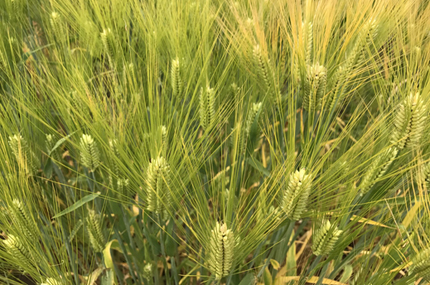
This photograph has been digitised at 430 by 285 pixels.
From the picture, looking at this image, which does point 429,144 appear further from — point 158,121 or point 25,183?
point 25,183

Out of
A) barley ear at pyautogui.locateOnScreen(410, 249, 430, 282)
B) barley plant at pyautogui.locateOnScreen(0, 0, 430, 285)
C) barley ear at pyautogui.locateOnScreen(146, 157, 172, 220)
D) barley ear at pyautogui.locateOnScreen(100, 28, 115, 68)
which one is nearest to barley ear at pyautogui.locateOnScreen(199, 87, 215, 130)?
barley plant at pyautogui.locateOnScreen(0, 0, 430, 285)

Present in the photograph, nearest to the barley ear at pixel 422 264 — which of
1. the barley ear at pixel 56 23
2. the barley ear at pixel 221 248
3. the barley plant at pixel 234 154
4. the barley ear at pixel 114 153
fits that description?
the barley plant at pixel 234 154

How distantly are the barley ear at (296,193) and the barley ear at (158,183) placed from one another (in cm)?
19

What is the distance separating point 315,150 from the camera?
1.72ft

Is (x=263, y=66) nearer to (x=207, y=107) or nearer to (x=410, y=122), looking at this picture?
(x=207, y=107)

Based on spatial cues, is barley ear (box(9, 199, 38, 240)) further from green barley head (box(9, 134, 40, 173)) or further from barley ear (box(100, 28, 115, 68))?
barley ear (box(100, 28, 115, 68))

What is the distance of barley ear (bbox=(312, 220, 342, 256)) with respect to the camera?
1.88 feet

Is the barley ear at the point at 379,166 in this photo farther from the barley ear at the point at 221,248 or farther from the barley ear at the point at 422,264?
the barley ear at the point at 221,248

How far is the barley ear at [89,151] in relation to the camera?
1.99ft

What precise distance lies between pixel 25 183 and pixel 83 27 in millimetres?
434

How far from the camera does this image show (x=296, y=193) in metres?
0.52

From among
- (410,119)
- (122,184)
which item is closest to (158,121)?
(122,184)

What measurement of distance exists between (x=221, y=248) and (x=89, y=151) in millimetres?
298

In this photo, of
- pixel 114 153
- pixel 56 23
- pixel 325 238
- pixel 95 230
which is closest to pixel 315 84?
pixel 325 238
